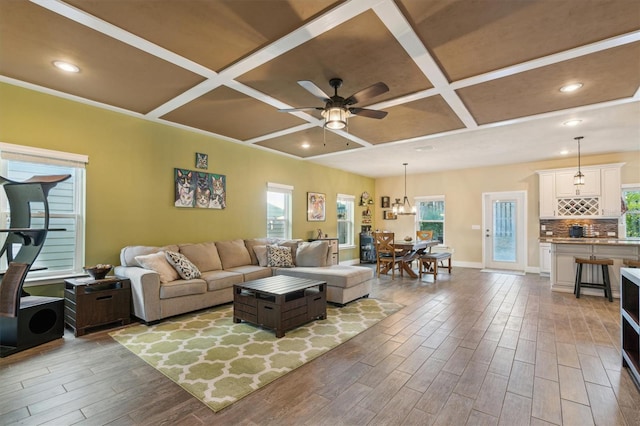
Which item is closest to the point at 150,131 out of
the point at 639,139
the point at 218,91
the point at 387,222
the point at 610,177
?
the point at 218,91

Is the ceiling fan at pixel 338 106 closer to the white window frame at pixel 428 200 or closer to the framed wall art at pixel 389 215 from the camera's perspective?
the white window frame at pixel 428 200

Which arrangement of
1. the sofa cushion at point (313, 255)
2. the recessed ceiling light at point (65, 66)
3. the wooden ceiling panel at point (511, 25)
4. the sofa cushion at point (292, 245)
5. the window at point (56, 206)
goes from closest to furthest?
1. the wooden ceiling panel at point (511, 25)
2. the recessed ceiling light at point (65, 66)
3. the window at point (56, 206)
4. the sofa cushion at point (313, 255)
5. the sofa cushion at point (292, 245)

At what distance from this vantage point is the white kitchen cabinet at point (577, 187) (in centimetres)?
632

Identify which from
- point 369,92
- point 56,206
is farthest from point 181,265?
point 369,92

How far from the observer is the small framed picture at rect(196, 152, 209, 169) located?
16.4ft

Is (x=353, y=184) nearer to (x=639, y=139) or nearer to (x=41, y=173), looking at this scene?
(x=639, y=139)

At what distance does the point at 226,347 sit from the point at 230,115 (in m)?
3.02

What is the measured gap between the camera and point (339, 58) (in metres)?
2.69

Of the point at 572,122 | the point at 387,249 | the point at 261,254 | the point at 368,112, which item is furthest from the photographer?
the point at 387,249

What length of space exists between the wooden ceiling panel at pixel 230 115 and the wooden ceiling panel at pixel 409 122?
3.52 ft

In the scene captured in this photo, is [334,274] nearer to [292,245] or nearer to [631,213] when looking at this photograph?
[292,245]

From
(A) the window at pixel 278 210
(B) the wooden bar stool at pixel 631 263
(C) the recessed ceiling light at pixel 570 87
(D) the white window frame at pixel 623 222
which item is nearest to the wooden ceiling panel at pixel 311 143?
(A) the window at pixel 278 210

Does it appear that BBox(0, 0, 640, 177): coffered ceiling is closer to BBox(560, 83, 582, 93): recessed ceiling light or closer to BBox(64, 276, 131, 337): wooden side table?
BBox(560, 83, 582, 93): recessed ceiling light

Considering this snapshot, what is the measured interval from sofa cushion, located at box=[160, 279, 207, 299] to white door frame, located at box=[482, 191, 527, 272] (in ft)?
23.4
